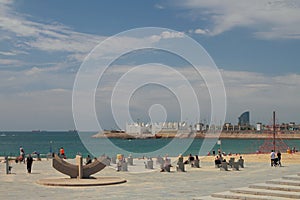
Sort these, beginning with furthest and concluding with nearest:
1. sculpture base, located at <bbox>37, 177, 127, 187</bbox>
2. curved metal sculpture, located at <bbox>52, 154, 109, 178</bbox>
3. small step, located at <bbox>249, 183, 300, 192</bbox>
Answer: curved metal sculpture, located at <bbox>52, 154, 109, 178</bbox>, sculpture base, located at <bbox>37, 177, 127, 187</bbox>, small step, located at <bbox>249, 183, 300, 192</bbox>

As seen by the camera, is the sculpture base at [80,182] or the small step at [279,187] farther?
the sculpture base at [80,182]

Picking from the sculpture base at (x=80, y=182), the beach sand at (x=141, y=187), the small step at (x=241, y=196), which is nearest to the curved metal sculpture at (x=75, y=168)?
the sculpture base at (x=80, y=182)

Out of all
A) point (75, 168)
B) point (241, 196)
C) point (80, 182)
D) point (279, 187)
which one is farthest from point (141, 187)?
point (279, 187)

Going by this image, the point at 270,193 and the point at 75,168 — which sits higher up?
the point at 75,168

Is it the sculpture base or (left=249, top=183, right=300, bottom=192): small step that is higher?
(left=249, top=183, right=300, bottom=192): small step

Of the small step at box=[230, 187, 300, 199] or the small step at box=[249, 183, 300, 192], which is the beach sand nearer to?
the small step at box=[230, 187, 300, 199]

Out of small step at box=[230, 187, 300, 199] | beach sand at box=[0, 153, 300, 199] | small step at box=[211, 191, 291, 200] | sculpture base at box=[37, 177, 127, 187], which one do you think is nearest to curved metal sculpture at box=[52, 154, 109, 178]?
sculpture base at box=[37, 177, 127, 187]

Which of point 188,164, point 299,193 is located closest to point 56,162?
point 299,193

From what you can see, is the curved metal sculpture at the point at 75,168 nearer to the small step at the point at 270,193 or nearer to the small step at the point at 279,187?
the small step at the point at 270,193

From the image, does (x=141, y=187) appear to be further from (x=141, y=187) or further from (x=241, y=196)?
(x=241, y=196)

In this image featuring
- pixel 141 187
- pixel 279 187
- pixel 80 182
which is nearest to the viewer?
pixel 279 187

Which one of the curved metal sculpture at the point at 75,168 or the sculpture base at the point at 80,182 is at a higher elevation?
the curved metal sculpture at the point at 75,168

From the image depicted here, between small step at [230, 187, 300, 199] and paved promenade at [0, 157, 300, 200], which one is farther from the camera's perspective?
paved promenade at [0, 157, 300, 200]

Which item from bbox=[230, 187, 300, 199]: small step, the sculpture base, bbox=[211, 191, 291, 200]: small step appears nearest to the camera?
bbox=[230, 187, 300, 199]: small step
